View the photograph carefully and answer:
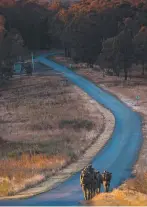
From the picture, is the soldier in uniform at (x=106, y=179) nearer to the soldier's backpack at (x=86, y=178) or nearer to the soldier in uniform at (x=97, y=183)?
the soldier in uniform at (x=97, y=183)

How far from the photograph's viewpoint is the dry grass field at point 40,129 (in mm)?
23066

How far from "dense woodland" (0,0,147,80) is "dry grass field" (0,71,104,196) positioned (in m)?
7.07

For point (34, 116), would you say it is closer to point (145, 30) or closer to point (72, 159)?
point (72, 159)

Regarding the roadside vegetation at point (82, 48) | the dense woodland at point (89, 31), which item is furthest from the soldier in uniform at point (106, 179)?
the dense woodland at point (89, 31)

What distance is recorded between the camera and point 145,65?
7169 cm

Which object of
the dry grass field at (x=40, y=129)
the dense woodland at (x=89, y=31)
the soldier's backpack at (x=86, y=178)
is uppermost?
the dense woodland at (x=89, y=31)

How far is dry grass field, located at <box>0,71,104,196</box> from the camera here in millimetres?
23066

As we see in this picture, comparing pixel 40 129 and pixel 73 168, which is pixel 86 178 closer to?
pixel 73 168

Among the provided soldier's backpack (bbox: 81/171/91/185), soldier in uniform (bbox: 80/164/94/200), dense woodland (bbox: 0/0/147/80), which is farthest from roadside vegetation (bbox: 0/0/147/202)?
soldier in uniform (bbox: 80/164/94/200)

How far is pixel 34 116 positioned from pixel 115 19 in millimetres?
39715

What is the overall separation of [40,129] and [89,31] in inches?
1696

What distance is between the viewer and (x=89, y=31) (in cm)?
A: 7775

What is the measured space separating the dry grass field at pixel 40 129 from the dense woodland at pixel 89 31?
707cm

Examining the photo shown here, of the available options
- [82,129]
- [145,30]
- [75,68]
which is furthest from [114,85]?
[82,129]
